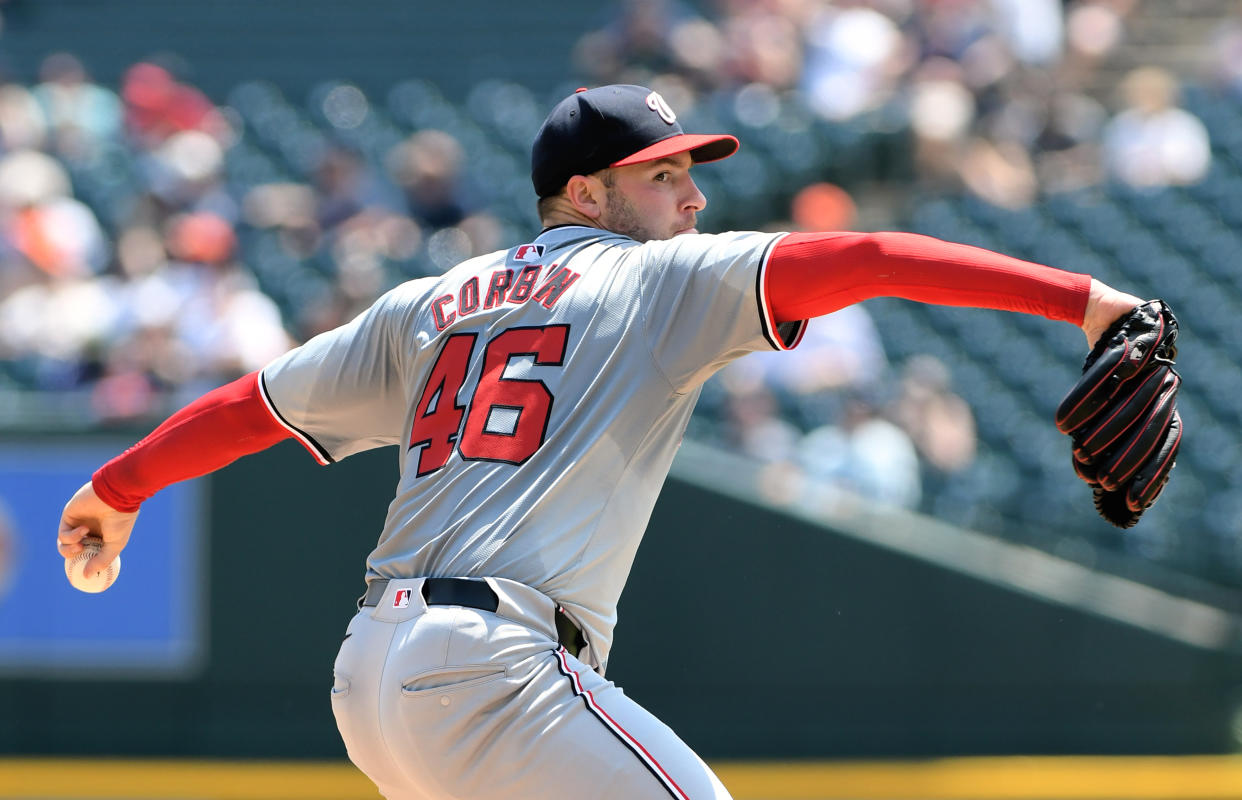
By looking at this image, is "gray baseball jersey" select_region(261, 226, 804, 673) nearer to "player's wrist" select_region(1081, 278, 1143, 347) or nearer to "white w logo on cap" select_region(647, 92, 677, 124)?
"white w logo on cap" select_region(647, 92, 677, 124)

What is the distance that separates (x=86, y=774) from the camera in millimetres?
7336

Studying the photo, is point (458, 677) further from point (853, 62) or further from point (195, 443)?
point (853, 62)

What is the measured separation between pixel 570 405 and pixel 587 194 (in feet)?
1.52

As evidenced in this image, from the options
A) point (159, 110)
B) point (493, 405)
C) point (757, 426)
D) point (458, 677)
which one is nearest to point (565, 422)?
point (493, 405)

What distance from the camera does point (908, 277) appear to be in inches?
99.9

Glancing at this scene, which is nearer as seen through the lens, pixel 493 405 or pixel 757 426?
pixel 493 405

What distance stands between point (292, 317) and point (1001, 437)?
3752mm

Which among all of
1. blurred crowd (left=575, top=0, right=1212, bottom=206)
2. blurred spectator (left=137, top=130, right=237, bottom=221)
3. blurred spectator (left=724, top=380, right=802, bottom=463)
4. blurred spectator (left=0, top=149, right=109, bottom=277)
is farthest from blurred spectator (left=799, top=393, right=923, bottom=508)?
blurred spectator (left=0, top=149, right=109, bottom=277)

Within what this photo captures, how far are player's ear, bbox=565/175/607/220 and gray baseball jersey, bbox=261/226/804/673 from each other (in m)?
0.10

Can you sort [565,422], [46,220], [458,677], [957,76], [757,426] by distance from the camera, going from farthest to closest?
[957,76] < [46,220] < [757,426] < [565,422] < [458,677]

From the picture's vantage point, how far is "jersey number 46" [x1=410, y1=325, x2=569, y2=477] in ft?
8.98

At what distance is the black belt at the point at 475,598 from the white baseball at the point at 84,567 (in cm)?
95

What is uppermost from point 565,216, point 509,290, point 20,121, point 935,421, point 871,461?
point 565,216

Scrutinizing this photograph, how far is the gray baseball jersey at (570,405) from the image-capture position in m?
2.69
